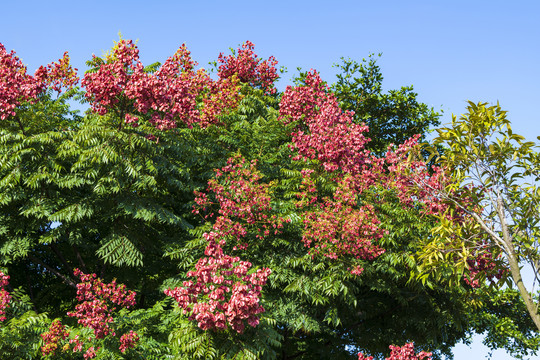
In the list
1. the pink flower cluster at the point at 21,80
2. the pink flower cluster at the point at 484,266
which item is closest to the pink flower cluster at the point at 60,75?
the pink flower cluster at the point at 21,80

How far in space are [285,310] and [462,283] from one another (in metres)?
6.11

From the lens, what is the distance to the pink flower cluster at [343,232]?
1370 centimetres

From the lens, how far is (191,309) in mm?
11578

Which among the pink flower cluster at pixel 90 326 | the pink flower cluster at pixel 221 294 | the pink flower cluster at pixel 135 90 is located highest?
the pink flower cluster at pixel 135 90

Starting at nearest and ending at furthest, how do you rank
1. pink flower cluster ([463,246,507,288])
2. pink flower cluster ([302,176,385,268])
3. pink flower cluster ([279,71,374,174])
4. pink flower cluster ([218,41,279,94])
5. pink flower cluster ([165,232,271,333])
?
pink flower cluster ([165,232,271,333]), pink flower cluster ([463,246,507,288]), pink flower cluster ([302,176,385,268]), pink flower cluster ([279,71,374,174]), pink flower cluster ([218,41,279,94])

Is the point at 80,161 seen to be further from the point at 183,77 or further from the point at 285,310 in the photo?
the point at 285,310

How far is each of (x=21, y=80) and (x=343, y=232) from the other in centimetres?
963

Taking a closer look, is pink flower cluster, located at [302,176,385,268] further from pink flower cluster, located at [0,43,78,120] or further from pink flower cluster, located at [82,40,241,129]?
pink flower cluster, located at [0,43,78,120]

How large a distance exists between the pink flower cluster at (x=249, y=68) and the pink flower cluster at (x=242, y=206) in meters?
9.72

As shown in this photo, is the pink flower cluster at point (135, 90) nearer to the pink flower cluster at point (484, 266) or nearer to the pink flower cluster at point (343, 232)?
the pink flower cluster at point (343, 232)

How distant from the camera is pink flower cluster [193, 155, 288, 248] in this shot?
45.5ft

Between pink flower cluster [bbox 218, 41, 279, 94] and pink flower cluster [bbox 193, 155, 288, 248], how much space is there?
31.9 feet

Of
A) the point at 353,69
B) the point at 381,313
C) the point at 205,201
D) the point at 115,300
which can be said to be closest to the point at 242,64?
the point at 353,69

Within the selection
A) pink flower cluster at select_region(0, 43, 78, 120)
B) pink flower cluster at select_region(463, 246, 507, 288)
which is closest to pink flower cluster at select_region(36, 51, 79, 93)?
pink flower cluster at select_region(0, 43, 78, 120)
